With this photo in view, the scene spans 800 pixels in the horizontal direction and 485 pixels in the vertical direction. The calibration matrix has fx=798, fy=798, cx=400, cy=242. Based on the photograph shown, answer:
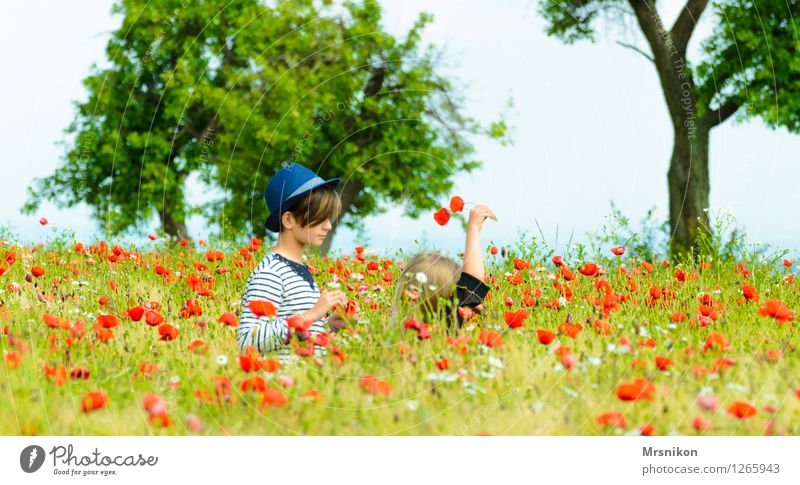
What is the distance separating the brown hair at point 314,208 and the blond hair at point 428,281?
65 centimetres

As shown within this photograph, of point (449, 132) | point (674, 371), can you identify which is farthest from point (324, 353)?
point (449, 132)

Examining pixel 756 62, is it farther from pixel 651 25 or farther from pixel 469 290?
pixel 469 290

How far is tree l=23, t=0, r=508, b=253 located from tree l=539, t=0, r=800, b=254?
3.51 metres

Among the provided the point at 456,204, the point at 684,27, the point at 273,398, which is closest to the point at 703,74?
the point at 684,27

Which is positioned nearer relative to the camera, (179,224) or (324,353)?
(324,353)

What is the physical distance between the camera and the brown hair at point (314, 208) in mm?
4988

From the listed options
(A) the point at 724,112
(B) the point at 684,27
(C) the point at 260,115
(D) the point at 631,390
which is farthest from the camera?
(C) the point at 260,115

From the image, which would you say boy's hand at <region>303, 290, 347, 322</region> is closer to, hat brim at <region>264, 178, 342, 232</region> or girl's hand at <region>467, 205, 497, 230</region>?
hat brim at <region>264, 178, 342, 232</region>

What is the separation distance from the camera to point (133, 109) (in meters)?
22.8

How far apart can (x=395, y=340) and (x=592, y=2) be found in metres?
11.0

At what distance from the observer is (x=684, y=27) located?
13.0m

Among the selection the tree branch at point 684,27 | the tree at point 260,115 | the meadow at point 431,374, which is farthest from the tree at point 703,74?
the meadow at point 431,374

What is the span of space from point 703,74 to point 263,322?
10700 millimetres

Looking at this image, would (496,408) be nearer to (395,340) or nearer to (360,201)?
(395,340)
